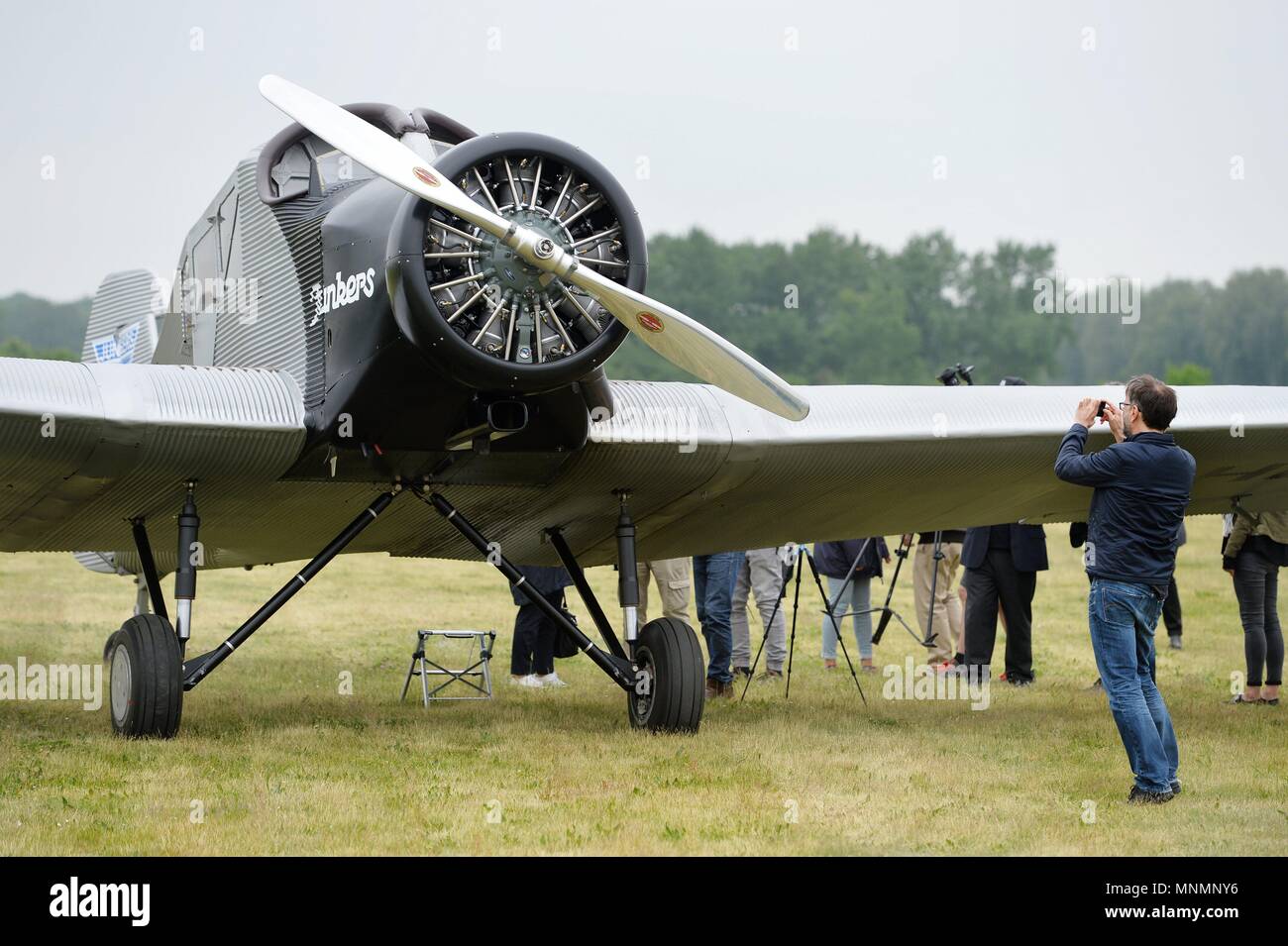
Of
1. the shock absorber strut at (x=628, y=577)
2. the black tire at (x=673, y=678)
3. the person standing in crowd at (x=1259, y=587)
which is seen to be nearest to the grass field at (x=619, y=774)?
the black tire at (x=673, y=678)

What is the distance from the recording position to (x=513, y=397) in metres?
7.98

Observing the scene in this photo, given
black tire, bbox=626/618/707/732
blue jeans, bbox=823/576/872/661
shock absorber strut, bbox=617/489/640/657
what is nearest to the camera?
black tire, bbox=626/618/707/732

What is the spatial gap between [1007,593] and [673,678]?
15.5ft

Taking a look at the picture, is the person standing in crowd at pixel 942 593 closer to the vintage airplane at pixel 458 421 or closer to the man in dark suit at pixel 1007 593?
the man in dark suit at pixel 1007 593

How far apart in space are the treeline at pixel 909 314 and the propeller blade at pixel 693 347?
77.6 meters

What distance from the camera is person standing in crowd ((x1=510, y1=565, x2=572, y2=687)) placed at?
12672 mm

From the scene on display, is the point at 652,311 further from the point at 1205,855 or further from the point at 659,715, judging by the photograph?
the point at 1205,855

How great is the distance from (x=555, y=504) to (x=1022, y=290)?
101 metres

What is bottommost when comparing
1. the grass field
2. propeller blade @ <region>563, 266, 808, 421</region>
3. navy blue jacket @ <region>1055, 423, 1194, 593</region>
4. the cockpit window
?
the grass field

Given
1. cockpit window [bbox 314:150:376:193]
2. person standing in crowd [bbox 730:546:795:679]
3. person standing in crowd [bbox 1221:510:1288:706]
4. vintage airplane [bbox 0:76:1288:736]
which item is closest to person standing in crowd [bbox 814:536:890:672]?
person standing in crowd [bbox 730:546:795:679]

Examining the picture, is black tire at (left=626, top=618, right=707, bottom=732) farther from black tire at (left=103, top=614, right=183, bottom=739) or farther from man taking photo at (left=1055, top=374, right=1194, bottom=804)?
black tire at (left=103, top=614, right=183, bottom=739)

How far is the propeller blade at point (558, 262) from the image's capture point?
23.6 ft

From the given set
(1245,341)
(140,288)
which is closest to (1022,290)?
(1245,341)

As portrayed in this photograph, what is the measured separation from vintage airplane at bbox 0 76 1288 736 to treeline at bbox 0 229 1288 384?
75356mm
